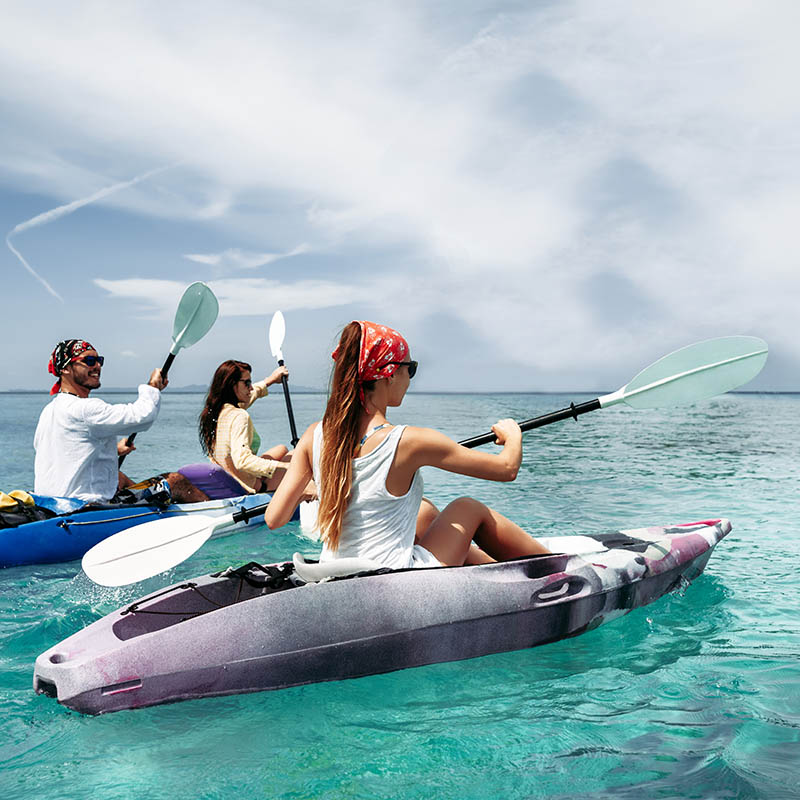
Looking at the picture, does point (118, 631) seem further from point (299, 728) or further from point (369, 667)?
point (369, 667)

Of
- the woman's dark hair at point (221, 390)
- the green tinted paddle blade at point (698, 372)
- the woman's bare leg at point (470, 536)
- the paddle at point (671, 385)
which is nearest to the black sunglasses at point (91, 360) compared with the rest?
the woman's dark hair at point (221, 390)

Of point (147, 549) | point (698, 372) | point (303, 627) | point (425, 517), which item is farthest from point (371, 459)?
point (698, 372)

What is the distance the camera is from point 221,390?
6820mm

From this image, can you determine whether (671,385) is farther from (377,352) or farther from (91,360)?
(91,360)

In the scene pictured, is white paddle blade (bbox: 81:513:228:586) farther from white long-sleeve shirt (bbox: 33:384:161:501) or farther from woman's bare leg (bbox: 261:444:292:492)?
woman's bare leg (bbox: 261:444:292:492)

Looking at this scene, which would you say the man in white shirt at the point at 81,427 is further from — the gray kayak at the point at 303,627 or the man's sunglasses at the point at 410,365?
the man's sunglasses at the point at 410,365

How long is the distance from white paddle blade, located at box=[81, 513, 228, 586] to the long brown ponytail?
1.15 m

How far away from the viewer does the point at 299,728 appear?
303 centimetres

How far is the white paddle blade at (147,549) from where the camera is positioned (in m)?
3.97

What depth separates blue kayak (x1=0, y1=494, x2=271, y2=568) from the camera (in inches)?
220

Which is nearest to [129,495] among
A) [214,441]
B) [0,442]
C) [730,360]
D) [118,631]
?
[214,441]

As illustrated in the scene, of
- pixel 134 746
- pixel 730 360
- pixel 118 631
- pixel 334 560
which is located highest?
pixel 730 360

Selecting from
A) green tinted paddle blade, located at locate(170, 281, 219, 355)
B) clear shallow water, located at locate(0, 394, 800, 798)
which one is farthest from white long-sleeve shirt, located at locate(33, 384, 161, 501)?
green tinted paddle blade, located at locate(170, 281, 219, 355)

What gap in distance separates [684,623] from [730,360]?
1.82 m
